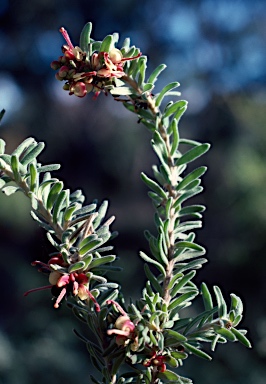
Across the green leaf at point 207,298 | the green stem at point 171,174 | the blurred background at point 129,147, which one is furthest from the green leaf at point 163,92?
the blurred background at point 129,147

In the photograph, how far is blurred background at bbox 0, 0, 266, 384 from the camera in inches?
93.7

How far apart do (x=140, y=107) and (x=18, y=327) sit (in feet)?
8.22

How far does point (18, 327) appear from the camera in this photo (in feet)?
8.82

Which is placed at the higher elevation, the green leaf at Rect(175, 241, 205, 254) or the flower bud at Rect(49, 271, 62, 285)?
the flower bud at Rect(49, 271, 62, 285)

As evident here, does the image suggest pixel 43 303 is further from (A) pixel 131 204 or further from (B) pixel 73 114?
(B) pixel 73 114

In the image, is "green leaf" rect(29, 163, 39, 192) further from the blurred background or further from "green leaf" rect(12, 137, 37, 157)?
the blurred background

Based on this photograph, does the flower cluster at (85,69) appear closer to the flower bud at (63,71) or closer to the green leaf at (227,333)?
the flower bud at (63,71)

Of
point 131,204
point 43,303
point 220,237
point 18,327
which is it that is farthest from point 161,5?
point 18,327

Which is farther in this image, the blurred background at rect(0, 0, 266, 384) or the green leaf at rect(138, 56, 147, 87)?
the blurred background at rect(0, 0, 266, 384)

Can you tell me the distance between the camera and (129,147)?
4402 millimetres

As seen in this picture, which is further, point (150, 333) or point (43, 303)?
point (43, 303)

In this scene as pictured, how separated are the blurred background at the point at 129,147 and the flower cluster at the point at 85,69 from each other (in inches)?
69.2

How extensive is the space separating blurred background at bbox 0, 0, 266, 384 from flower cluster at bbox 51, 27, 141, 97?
176cm

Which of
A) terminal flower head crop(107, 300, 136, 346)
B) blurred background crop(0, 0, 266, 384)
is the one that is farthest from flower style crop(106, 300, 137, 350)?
blurred background crop(0, 0, 266, 384)
